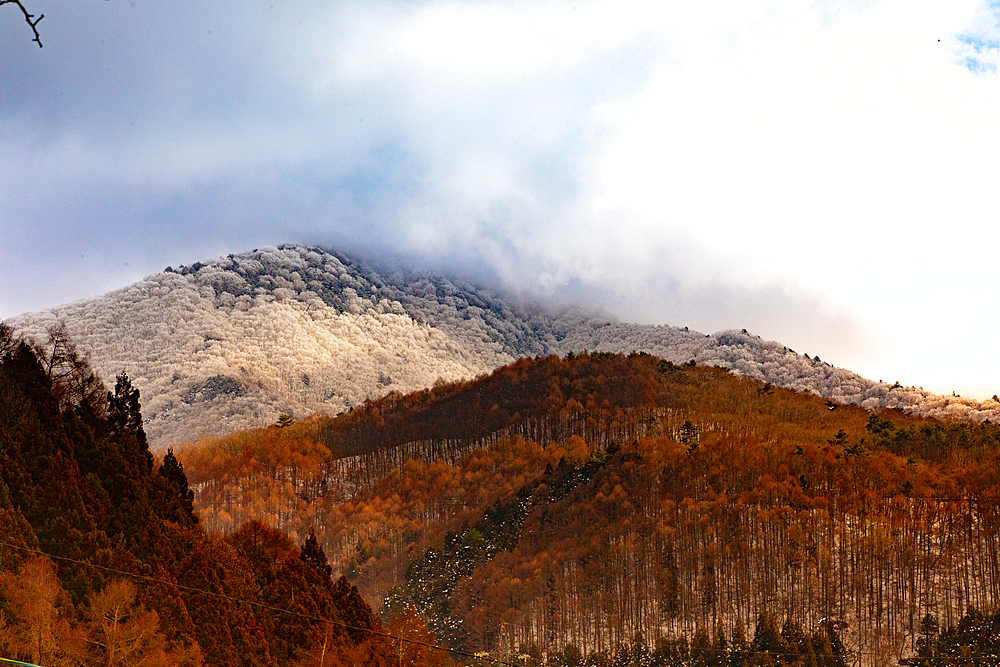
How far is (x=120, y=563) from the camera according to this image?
31469 millimetres

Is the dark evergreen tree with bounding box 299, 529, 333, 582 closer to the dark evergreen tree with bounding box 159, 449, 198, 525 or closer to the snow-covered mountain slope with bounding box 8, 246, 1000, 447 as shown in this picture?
the dark evergreen tree with bounding box 159, 449, 198, 525

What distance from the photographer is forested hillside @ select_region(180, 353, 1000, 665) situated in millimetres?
59594

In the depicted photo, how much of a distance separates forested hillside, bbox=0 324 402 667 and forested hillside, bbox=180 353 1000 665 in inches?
1112

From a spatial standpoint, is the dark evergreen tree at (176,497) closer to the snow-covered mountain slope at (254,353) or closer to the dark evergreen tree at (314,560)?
the dark evergreen tree at (314,560)

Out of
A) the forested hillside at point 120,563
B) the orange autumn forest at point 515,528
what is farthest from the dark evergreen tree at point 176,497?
the orange autumn forest at point 515,528

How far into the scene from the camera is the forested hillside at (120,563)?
27.8m

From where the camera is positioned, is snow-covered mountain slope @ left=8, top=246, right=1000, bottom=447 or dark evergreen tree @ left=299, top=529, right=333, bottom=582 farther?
snow-covered mountain slope @ left=8, top=246, right=1000, bottom=447

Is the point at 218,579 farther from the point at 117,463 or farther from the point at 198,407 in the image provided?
the point at 198,407

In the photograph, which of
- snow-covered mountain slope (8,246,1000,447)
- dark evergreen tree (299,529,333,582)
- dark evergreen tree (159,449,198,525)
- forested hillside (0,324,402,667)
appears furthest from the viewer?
snow-covered mountain slope (8,246,1000,447)

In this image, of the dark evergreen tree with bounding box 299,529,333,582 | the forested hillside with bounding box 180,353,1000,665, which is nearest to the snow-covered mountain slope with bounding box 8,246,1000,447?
the forested hillside with bounding box 180,353,1000,665

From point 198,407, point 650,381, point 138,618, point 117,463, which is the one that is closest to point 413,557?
point 650,381

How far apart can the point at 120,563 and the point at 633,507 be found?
4895cm

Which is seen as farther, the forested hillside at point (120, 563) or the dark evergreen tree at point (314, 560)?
the dark evergreen tree at point (314, 560)

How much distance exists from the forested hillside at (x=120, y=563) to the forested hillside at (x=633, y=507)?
92.7 feet
